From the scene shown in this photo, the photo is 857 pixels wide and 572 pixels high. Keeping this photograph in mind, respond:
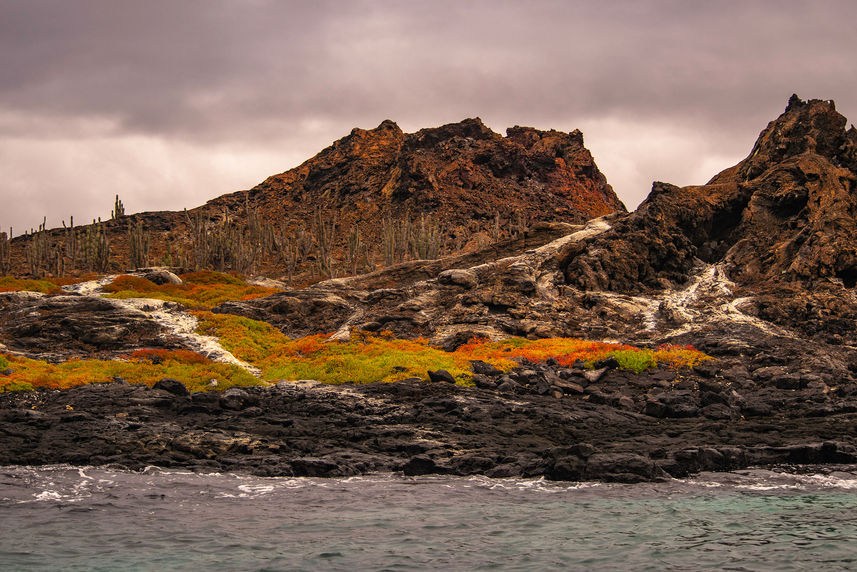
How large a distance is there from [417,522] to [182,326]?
3384 cm

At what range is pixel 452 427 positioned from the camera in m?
23.0

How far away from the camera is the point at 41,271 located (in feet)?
290

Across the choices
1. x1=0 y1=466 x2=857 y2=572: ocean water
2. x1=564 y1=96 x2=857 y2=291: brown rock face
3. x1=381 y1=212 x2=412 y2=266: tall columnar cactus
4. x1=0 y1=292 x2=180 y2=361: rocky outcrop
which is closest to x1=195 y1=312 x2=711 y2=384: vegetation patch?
x1=0 y1=292 x2=180 y2=361: rocky outcrop

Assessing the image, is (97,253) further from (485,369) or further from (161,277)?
(485,369)

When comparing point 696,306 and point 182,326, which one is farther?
point 696,306

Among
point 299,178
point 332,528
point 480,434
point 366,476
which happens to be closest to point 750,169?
point 480,434

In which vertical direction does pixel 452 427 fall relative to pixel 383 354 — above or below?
below

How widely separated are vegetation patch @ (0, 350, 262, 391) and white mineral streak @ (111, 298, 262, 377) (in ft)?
7.52

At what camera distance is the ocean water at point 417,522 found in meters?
12.4

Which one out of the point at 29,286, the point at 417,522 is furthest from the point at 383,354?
the point at 29,286

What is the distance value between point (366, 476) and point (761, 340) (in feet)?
90.0

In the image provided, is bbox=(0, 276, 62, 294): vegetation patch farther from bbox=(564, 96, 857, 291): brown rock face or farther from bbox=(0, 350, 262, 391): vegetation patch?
bbox=(564, 96, 857, 291): brown rock face

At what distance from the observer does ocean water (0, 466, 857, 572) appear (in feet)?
40.6

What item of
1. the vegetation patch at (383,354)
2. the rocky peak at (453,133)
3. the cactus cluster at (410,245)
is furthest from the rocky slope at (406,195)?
the vegetation patch at (383,354)
